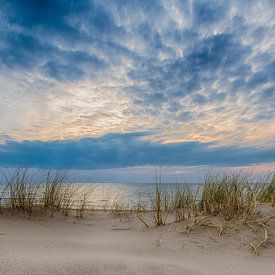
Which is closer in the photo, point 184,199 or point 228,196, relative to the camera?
point 228,196

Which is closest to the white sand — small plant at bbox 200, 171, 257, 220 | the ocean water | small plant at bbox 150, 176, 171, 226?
small plant at bbox 150, 176, 171, 226

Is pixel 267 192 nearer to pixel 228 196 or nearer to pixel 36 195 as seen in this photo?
pixel 228 196

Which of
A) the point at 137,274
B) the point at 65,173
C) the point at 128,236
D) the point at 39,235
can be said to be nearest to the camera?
the point at 137,274

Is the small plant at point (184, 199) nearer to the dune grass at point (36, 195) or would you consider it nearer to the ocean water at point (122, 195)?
the ocean water at point (122, 195)

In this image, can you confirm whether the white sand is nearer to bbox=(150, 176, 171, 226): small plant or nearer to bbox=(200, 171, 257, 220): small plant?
bbox=(150, 176, 171, 226): small plant

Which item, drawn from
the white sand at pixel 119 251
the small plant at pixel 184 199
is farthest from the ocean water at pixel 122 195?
the white sand at pixel 119 251

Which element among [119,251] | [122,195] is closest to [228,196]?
[119,251]

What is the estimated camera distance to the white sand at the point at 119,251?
221 cm

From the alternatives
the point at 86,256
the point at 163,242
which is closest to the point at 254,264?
the point at 163,242

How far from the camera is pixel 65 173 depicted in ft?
17.1

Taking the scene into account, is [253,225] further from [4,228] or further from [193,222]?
[4,228]

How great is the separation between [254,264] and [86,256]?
4.40 feet

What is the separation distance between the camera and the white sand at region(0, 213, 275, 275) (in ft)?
7.23

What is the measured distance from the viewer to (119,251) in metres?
2.84
